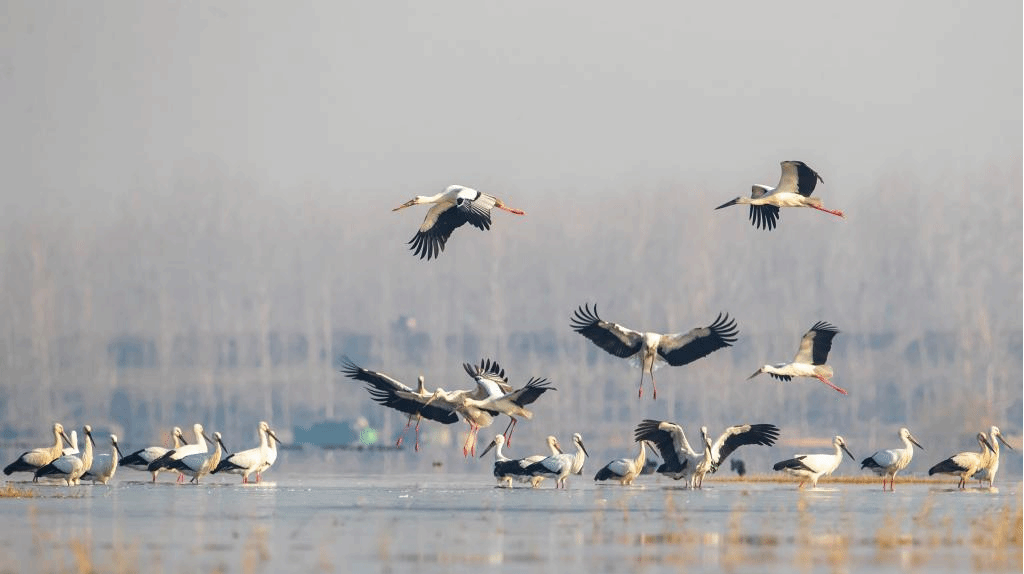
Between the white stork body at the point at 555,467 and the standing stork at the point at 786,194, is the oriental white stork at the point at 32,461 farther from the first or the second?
the standing stork at the point at 786,194

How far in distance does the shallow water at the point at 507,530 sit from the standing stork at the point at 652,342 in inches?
77.8

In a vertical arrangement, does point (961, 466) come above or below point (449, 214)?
below

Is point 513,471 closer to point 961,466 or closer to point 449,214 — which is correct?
point 449,214


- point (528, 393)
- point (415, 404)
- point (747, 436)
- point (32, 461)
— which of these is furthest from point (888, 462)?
point (32, 461)

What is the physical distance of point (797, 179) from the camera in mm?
29141

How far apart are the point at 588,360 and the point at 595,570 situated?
206 ft

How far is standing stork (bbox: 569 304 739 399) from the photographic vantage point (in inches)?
1102

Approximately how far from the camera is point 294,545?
17.8 metres

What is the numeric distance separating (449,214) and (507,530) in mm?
9563

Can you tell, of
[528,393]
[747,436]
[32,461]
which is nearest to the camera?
[528,393]

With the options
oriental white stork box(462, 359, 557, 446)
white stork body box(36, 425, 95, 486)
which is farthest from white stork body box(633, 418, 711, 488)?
white stork body box(36, 425, 95, 486)

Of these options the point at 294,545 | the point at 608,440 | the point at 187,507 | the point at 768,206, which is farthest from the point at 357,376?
the point at 608,440

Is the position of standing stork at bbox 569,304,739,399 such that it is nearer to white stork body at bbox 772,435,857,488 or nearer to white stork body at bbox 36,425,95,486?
white stork body at bbox 772,435,857,488

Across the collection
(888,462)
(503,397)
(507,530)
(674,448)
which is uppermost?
(503,397)
